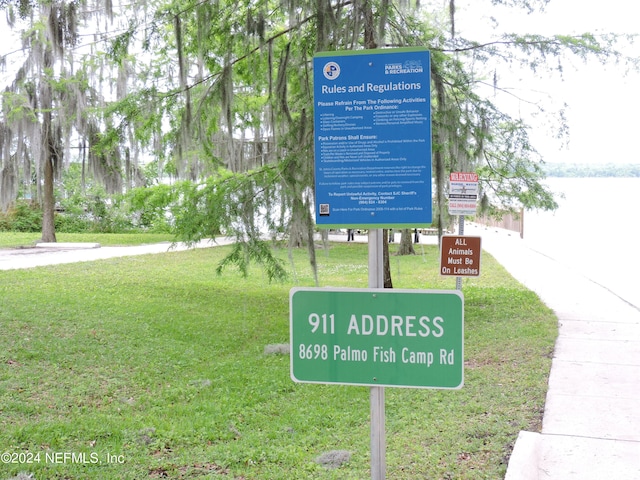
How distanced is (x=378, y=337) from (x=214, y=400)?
3681mm

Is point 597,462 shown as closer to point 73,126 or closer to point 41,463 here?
point 41,463

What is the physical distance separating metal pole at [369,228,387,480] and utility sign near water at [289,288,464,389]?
4.5 inches

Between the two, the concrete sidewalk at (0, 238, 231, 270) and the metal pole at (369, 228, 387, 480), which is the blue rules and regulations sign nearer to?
the metal pole at (369, 228, 387, 480)

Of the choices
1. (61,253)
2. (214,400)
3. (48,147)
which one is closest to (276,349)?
(214,400)

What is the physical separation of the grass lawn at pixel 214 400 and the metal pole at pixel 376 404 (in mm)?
1639

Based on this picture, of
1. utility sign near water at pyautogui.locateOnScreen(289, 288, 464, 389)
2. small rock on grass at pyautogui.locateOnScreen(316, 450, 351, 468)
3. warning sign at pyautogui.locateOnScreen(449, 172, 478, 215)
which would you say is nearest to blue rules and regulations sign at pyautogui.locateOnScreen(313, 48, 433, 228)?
utility sign near water at pyautogui.locateOnScreen(289, 288, 464, 389)

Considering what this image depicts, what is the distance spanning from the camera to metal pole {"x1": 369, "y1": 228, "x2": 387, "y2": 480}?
262cm

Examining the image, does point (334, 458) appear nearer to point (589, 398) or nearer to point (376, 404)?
point (376, 404)

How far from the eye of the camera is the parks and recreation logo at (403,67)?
8.33ft

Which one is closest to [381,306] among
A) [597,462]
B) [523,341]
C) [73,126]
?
[597,462]

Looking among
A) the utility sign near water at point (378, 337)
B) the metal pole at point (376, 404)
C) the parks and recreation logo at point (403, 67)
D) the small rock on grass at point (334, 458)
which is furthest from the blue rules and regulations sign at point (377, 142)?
the small rock on grass at point (334, 458)

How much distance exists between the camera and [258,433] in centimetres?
504

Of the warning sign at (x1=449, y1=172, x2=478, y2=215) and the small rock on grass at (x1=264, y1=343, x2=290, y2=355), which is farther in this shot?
the warning sign at (x1=449, y1=172, x2=478, y2=215)

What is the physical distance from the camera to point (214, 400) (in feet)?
19.3
